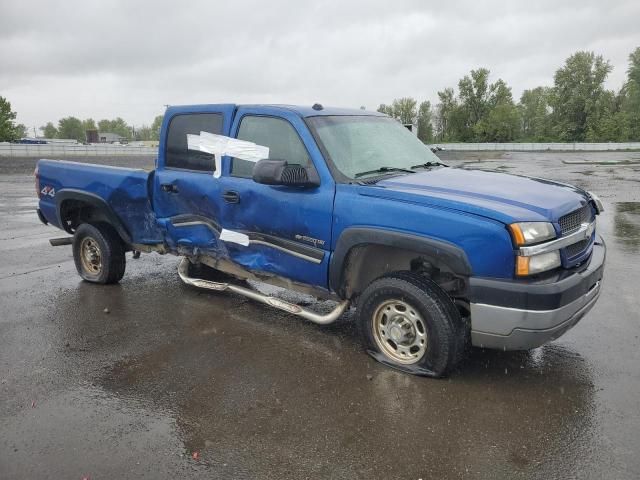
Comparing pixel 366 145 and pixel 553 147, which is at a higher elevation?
pixel 366 145

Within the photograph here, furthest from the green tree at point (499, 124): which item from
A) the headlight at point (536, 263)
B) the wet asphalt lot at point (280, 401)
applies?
the headlight at point (536, 263)

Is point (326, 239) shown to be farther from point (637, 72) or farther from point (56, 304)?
point (637, 72)

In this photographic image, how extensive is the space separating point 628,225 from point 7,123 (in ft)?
250

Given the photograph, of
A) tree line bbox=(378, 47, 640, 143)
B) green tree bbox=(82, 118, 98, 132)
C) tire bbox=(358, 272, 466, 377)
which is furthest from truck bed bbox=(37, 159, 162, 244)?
green tree bbox=(82, 118, 98, 132)

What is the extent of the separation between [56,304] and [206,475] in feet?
11.8

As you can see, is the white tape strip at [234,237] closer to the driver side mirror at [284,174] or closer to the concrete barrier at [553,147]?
the driver side mirror at [284,174]

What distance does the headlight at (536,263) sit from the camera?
3270mm

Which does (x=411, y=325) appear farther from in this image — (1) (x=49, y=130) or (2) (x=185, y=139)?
(1) (x=49, y=130)

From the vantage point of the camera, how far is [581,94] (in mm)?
64125

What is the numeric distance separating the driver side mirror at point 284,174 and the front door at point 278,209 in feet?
0.22

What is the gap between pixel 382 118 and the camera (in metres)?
5.16

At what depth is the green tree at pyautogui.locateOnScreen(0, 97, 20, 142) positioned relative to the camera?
220 ft

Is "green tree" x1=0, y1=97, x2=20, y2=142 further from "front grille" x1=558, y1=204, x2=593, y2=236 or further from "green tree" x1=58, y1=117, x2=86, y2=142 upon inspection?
"front grille" x1=558, y1=204, x2=593, y2=236

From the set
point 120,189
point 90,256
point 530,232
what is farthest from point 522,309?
point 90,256
